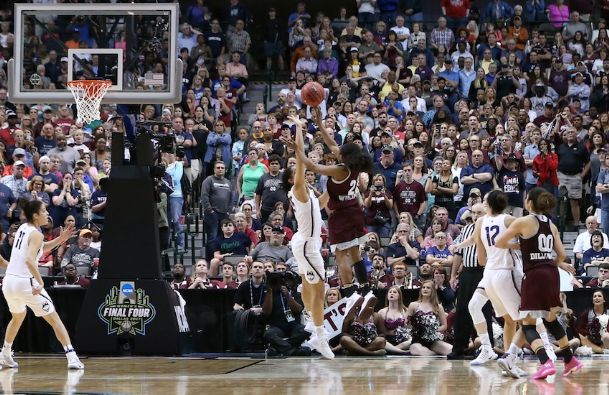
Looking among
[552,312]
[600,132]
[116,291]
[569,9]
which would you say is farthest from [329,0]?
[552,312]

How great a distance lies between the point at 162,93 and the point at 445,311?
498cm

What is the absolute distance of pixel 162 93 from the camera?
55.2ft

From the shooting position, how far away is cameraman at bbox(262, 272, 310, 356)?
1639 cm

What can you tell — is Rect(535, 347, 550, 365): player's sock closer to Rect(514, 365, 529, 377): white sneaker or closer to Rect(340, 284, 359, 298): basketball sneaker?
Rect(514, 365, 529, 377): white sneaker

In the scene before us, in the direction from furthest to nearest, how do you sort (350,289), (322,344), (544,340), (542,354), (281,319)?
(281,319)
(350,289)
(322,344)
(544,340)
(542,354)

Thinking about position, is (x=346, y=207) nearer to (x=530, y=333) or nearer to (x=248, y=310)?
(x=248, y=310)

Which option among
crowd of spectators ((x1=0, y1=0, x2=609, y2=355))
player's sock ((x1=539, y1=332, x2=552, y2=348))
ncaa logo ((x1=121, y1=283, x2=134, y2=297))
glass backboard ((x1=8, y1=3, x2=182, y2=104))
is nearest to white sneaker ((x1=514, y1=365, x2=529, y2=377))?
Result: player's sock ((x1=539, y1=332, x2=552, y2=348))

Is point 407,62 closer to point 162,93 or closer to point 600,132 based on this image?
point 600,132

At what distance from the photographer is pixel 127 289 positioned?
16.4 m

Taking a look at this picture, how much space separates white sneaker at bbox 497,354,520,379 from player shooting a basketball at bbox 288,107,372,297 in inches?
94.5

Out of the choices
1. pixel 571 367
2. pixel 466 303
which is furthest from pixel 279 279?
pixel 571 367

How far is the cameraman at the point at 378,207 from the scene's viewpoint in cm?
2058

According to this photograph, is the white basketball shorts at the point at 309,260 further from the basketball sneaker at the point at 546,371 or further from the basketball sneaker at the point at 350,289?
the basketball sneaker at the point at 546,371

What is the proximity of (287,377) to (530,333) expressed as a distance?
2.64 m
